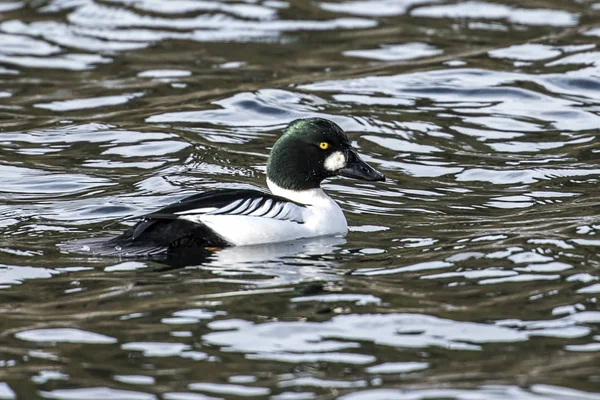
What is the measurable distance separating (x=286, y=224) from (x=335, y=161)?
0.77 metres

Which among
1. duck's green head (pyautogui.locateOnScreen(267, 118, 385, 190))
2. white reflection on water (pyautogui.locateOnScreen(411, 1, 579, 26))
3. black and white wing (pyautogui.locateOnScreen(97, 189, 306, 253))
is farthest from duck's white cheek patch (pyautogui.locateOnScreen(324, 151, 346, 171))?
white reflection on water (pyautogui.locateOnScreen(411, 1, 579, 26))

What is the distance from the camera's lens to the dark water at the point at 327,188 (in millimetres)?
5742

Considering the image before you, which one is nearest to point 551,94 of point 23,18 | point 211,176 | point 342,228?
point 211,176

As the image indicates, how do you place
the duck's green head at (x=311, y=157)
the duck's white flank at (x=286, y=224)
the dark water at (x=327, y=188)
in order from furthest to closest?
the duck's green head at (x=311, y=157) → the duck's white flank at (x=286, y=224) → the dark water at (x=327, y=188)

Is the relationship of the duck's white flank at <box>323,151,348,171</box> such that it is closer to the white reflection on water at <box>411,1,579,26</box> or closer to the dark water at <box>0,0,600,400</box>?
the dark water at <box>0,0,600,400</box>

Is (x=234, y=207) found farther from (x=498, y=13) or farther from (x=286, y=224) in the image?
(x=498, y=13)

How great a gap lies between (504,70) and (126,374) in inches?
358

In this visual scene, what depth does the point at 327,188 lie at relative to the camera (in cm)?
1041

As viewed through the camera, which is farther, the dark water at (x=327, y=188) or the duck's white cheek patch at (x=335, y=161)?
the duck's white cheek patch at (x=335, y=161)

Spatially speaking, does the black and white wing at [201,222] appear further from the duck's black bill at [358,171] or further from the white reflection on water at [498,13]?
the white reflection on water at [498,13]

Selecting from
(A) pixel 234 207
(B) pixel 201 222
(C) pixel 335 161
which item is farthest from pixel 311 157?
(B) pixel 201 222

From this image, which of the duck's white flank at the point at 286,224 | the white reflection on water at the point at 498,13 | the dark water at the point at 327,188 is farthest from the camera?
the white reflection on water at the point at 498,13

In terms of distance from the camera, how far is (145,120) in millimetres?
12406

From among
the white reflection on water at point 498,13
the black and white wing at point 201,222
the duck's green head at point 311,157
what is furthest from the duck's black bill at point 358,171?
the white reflection on water at point 498,13
